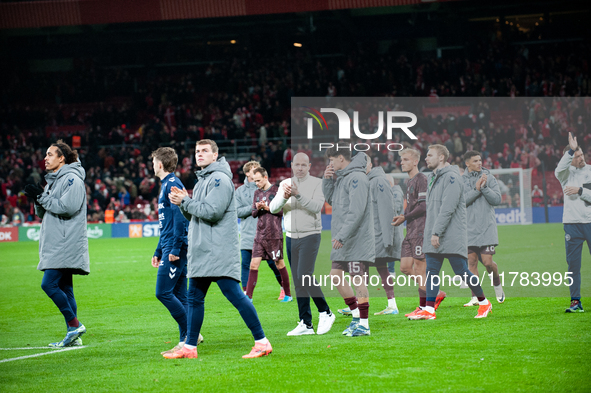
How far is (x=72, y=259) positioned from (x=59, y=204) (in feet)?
2.13

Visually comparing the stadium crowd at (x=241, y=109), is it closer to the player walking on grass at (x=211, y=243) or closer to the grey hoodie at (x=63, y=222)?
the grey hoodie at (x=63, y=222)

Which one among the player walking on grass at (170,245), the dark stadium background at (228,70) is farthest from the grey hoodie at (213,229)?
the dark stadium background at (228,70)

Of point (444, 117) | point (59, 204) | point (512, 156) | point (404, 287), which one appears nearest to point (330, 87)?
point (444, 117)

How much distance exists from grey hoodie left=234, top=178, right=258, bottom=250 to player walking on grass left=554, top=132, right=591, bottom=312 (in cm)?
474

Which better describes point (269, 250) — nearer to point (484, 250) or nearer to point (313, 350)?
point (484, 250)

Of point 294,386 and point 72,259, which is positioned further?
point 72,259

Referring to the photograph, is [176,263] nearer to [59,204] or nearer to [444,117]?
[59,204]

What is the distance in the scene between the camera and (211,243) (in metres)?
6.25

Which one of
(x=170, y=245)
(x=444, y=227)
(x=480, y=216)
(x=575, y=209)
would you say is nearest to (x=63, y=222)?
(x=170, y=245)

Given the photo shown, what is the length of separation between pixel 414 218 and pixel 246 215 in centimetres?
274

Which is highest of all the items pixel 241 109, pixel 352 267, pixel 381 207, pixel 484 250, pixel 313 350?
pixel 241 109

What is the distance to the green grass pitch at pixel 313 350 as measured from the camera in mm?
5465

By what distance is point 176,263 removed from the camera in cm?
687

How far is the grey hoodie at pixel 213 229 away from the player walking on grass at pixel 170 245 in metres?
0.45
